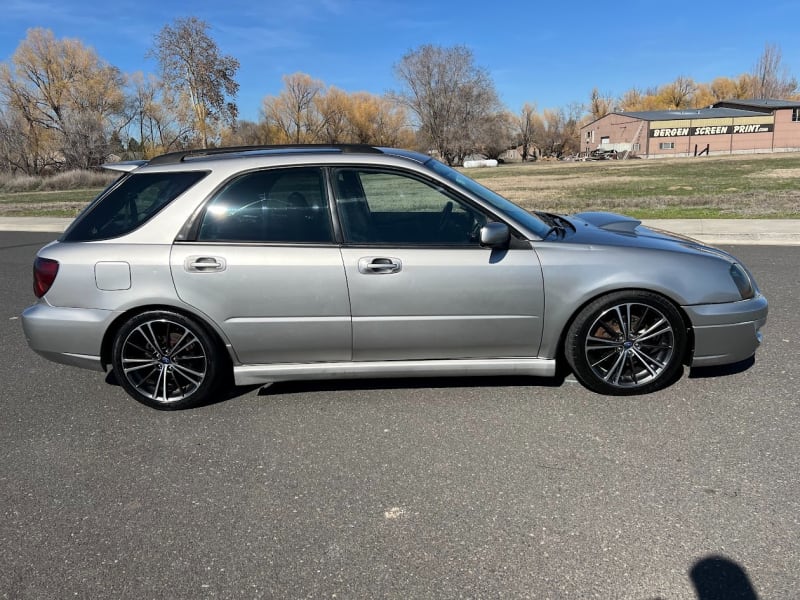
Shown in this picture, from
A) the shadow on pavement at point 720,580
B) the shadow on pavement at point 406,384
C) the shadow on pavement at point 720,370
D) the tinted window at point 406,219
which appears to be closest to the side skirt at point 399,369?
the shadow on pavement at point 406,384

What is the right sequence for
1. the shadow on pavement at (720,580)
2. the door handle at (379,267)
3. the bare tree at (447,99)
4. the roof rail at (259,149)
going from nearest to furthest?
the shadow on pavement at (720,580) < the door handle at (379,267) < the roof rail at (259,149) < the bare tree at (447,99)

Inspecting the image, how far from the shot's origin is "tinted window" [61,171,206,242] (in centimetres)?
388

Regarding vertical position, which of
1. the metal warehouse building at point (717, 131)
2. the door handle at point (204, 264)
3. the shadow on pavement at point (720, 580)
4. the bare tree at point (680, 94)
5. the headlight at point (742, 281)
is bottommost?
the shadow on pavement at point (720, 580)

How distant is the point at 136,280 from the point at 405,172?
1.85 meters

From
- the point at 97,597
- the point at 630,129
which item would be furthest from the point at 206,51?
the point at 630,129

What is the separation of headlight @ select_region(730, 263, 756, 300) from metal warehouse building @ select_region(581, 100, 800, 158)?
80228 mm

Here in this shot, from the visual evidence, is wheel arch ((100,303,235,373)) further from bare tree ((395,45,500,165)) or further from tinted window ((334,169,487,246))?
bare tree ((395,45,500,165))

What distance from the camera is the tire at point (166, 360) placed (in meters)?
3.84

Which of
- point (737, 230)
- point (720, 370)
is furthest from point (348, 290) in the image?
point (737, 230)

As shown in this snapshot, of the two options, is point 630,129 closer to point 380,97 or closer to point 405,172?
point 380,97

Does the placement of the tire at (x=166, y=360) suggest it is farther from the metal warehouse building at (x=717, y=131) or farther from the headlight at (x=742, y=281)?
the metal warehouse building at (x=717, y=131)

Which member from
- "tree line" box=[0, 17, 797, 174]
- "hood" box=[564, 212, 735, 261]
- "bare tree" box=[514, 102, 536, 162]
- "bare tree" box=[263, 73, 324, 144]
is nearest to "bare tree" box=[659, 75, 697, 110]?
"tree line" box=[0, 17, 797, 174]

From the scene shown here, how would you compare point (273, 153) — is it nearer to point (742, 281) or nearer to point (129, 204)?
point (129, 204)

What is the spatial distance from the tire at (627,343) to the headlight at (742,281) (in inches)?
17.8
